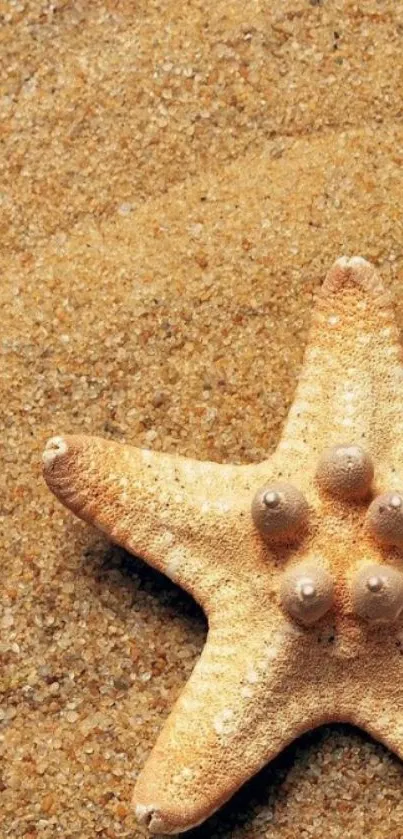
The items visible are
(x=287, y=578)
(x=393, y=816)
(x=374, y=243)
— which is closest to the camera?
(x=287, y=578)

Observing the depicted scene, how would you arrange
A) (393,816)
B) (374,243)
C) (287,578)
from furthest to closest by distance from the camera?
(374,243) < (393,816) < (287,578)

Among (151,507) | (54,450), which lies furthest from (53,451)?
(151,507)

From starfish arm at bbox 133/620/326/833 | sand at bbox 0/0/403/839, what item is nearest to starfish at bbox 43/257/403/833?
starfish arm at bbox 133/620/326/833

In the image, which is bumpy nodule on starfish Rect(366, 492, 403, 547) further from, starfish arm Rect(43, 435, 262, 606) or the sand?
the sand

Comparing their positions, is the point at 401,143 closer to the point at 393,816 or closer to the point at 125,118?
the point at 125,118

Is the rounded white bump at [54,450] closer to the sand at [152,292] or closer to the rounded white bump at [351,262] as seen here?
the sand at [152,292]

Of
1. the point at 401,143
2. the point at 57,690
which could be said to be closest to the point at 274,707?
the point at 57,690

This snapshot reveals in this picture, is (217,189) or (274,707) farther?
(217,189)
